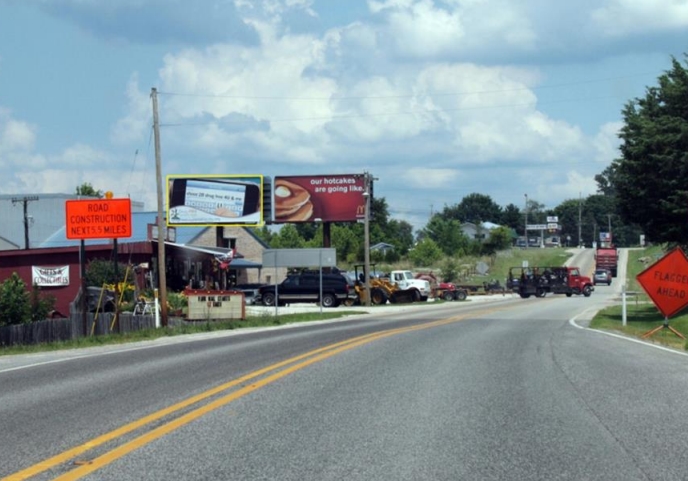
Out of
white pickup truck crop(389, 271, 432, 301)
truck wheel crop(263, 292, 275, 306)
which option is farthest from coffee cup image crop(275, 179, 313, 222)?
truck wheel crop(263, 292, 275, 306)

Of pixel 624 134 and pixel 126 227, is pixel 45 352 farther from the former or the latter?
pixel 624 134

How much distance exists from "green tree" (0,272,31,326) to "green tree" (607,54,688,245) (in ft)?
79.9

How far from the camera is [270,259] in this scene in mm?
39000

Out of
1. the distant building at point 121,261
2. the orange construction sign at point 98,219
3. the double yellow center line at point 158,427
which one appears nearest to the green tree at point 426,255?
the distant building at point 121,261

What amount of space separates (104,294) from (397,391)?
2802cm

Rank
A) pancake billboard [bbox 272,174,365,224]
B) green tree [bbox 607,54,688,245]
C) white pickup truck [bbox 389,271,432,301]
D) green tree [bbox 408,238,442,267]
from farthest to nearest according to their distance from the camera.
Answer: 1. green tree [bbox 408,238,442,267]
2. pancake billboard [bbox 272,174,365,224]
3. white pickup truck [bbox 389,271,432,301]
4. green tree [bbox 607,54,688,245]

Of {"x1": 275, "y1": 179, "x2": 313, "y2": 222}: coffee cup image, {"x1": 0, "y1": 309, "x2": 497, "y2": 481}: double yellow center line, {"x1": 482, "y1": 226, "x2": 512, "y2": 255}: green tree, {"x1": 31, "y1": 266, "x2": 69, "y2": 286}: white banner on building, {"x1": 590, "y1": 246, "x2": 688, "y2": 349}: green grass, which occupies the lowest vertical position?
{"x1": 590, "y1": 246, "x2": 688, "y2": 349}: green grass

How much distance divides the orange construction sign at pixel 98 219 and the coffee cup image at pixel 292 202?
33.2 meters

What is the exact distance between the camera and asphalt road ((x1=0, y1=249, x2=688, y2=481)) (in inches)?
305

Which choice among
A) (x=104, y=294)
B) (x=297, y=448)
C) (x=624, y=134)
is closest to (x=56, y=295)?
(x=104, y=294)

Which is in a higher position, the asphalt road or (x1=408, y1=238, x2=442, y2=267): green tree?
(x1=408, y1=238, x2=442, y2=267): green tree

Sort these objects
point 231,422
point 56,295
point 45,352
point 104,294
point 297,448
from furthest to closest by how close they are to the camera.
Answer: point 56,295
point 104,294
point 45,352
point 231,422
point 297,448

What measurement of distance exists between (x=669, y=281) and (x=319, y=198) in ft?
143

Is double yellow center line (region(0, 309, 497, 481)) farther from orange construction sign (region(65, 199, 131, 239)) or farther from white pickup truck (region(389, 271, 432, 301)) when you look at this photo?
white pickup truck (region(389, 271, 432, 301))
